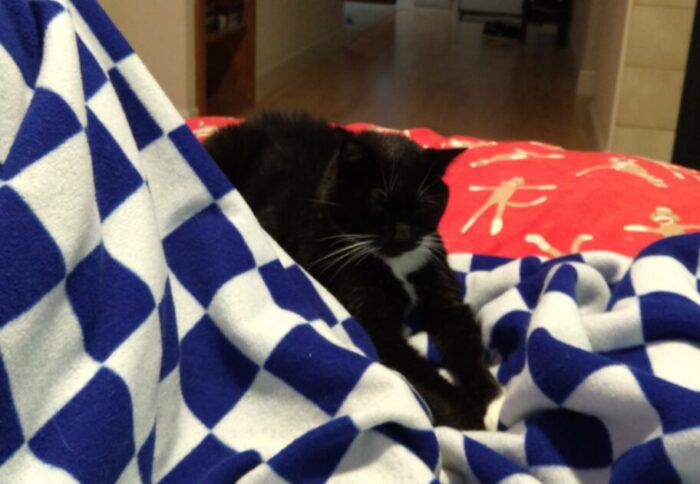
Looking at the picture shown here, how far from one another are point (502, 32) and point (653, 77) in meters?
3.65

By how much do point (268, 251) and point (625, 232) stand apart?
0.66 meters

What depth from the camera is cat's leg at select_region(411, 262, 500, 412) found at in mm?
888

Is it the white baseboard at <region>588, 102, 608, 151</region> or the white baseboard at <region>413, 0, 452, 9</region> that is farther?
the white baseboard at <region>413, 0, 452, 9</region>

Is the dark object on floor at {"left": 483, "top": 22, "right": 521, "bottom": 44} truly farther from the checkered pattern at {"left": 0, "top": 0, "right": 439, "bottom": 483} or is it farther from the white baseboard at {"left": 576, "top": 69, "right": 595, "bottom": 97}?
the checkered pattern at {"left": 0, "top": 0, "right": 439, "bottom": 483}

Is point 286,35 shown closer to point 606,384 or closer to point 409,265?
point 409,265

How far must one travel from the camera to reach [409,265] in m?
1.06

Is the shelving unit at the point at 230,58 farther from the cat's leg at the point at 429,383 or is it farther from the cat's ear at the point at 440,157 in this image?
the cat's leg at the point at 429,383

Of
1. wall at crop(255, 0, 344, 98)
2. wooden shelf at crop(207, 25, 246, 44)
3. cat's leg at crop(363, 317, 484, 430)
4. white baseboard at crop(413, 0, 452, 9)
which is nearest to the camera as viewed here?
cat's leg at crop(363, 317, 484, 430)

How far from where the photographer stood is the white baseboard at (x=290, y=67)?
3.75m

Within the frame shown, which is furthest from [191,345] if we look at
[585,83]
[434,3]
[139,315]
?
[434,3]

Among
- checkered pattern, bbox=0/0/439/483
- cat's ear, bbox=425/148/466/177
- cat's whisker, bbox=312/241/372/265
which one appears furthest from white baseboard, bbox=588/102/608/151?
checkered pattern, bbox=0/0/439/483

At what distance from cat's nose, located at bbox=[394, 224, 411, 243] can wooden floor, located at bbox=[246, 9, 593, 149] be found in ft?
7.67

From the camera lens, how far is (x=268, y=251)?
753 mm

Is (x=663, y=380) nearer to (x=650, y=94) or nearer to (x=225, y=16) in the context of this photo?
(x=650, y=94)
